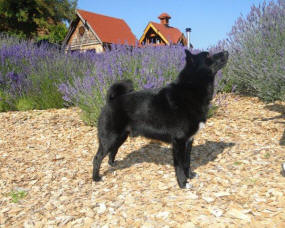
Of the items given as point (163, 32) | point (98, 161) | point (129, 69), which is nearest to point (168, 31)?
point (163, 32)

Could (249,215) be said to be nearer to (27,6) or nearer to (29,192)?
(29,192)

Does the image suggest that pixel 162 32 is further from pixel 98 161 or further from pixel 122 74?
pixel 98 161

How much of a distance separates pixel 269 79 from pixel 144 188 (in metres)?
4.06

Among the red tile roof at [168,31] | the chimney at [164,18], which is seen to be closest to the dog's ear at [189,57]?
the red tile roof at [168,31]

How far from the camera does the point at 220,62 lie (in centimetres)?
307

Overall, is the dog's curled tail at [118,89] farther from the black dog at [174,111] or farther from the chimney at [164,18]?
the chimney at [164,18]

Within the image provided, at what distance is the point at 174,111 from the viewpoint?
299 cm

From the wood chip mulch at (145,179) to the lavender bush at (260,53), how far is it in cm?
66

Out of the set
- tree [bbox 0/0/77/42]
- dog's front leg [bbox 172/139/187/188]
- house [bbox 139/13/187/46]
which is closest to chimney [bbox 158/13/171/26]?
house [bbox 139/13/187/46]

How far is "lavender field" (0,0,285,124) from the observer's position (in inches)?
206

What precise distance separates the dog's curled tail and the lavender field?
1.31m

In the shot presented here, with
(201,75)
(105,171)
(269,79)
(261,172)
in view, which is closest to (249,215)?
(261,172)

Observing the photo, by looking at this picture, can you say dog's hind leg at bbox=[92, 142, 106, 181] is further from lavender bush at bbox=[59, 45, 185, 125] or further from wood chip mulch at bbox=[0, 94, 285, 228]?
lavender bush at bbox=[59, 45, 185, 125]

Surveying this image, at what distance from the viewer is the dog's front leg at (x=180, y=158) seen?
298cm
